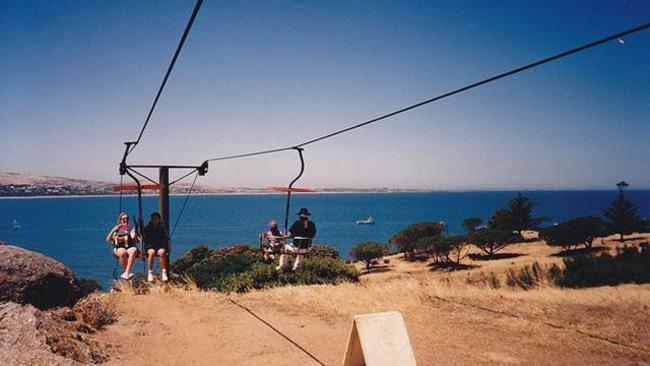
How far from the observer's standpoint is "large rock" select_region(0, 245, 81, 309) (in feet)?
31.5

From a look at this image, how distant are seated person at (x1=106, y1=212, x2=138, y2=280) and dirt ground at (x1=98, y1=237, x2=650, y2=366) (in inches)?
42.7

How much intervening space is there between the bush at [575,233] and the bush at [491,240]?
4.50 metres

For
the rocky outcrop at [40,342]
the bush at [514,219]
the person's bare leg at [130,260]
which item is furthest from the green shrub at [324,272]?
the bush at [514,219]

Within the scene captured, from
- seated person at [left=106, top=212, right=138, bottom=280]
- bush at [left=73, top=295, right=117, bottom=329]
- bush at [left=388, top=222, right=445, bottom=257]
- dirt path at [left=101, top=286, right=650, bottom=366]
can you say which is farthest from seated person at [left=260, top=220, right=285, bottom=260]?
bush at [left=388, top=222, right=445, bottom=257]

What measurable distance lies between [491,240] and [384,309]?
41.7 meters

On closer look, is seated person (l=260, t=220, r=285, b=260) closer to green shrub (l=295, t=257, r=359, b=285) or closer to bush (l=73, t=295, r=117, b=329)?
green shrub (l=295, t=257, r=359, b=285)

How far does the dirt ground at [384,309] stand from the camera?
8.44 metres

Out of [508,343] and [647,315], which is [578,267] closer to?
[647,315]

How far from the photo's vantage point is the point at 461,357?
8.47m

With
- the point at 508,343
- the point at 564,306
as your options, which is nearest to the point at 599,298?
the point at 564,306

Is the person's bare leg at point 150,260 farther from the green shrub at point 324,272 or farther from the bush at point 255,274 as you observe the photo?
the green shrub at point 324,272

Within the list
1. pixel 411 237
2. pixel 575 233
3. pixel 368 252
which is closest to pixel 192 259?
pixel 368 252

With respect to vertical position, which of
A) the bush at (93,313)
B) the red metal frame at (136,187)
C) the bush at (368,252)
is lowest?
the bush at (368,252)

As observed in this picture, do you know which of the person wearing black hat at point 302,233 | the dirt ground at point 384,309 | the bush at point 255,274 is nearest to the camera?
the dirt ground at point 384,309
